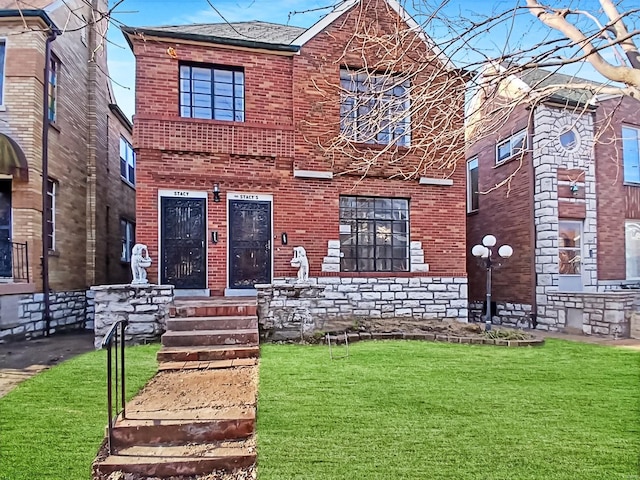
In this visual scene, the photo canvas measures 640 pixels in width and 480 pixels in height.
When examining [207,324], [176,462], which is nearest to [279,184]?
[207,324]

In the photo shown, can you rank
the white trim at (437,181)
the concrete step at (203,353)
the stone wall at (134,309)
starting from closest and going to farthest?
the concrete step at (203,353) < the stone wall at (134,309) < the white trim at (437,181)

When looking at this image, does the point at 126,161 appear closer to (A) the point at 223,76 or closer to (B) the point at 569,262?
(A) the point at 223,76

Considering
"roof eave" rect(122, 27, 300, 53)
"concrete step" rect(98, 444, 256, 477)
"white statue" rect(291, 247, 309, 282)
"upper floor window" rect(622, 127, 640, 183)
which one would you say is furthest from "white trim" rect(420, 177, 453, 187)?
"concrete step" rect(98, 444, 256, 477)

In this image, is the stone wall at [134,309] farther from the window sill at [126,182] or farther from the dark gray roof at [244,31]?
the window sill at [126,182]

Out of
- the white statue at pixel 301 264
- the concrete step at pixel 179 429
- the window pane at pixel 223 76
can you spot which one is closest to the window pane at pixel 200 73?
the window pane at pixel 223 76

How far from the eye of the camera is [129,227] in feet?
45.5

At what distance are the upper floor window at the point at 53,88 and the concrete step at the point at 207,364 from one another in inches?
279

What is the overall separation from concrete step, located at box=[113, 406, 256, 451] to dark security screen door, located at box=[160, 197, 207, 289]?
4945 mm

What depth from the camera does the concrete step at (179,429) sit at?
362 centimetres

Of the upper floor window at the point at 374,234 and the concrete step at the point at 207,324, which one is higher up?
the upper floor window at the point at 374,234

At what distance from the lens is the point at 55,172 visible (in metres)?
9.48

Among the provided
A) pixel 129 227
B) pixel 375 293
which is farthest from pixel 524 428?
pixel 129 227

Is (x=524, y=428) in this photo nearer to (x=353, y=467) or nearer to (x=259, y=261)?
(x=353, y=467)

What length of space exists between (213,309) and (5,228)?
534 cm
